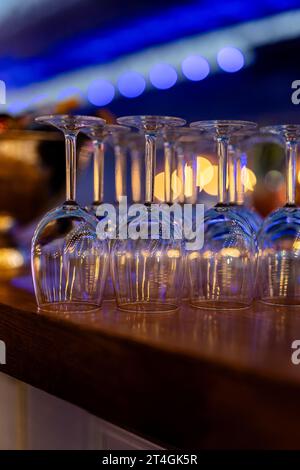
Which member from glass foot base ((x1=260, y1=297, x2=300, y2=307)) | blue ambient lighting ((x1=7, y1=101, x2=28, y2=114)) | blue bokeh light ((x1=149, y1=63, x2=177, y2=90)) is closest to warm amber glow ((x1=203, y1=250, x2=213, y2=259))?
glass foot base ((x1=260, y1=297, x2=300, y2=307))

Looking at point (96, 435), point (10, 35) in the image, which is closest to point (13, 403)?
point (96, 435)

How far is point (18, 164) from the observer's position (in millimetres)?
1664

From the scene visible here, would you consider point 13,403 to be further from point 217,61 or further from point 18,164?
point 217,61

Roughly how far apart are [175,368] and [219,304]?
1.06ft

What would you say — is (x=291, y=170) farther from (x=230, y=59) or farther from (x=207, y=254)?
(x=230, y=59)

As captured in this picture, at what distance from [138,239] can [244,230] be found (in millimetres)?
151

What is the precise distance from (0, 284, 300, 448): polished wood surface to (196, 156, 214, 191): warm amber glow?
45 cm

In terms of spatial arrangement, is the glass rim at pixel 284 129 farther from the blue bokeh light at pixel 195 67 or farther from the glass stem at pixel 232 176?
the blue bokeh light at pixel 195 67

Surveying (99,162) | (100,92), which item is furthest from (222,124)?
(100,92)

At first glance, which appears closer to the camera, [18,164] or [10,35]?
[18,164]

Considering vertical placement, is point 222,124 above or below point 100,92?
below

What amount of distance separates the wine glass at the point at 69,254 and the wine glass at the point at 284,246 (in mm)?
235

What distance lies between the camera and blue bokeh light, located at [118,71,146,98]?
3.11 meters

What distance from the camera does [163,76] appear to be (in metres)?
3.01
